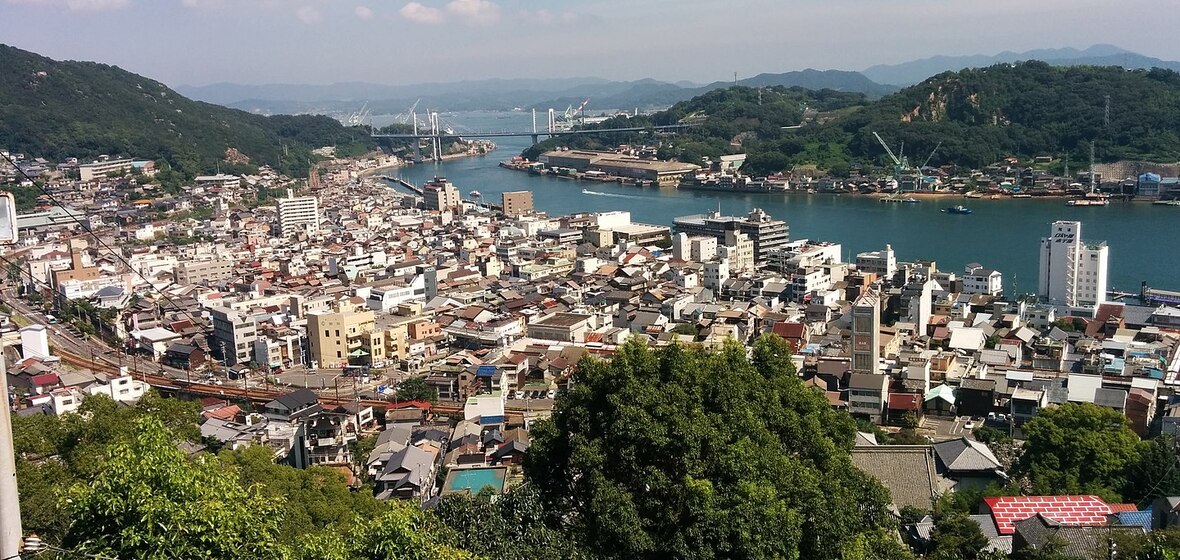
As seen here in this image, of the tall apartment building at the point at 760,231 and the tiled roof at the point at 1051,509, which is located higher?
the tall apartment building at the point at 760,231

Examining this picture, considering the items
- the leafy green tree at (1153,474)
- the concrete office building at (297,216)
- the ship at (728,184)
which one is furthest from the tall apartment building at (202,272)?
the ship at (728,184)

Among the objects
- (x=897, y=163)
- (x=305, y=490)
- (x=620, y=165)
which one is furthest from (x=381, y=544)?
(x=620, y=165)

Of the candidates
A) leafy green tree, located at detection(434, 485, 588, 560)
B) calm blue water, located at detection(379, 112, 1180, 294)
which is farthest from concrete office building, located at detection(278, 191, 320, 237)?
leafy green tree, located at detection(434, 485, 588, 560)

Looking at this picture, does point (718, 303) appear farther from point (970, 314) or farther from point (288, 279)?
point (288, 279)

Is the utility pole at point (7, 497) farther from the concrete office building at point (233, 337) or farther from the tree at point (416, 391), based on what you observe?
the concrete office building at point (233, 337)

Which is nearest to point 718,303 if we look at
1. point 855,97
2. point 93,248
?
point 93,248

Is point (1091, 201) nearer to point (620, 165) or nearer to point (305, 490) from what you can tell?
point (620, 165)
